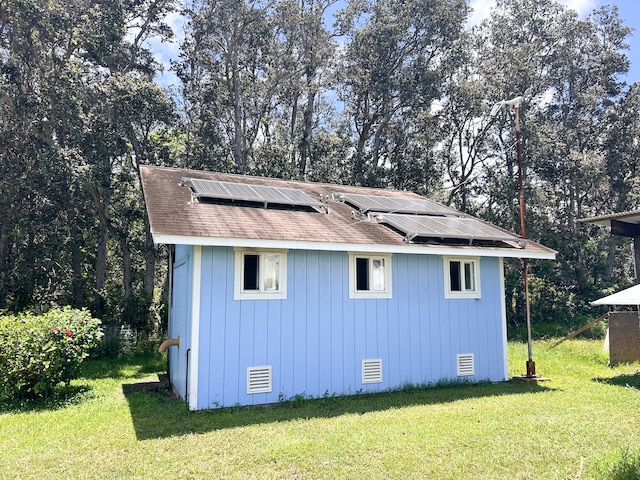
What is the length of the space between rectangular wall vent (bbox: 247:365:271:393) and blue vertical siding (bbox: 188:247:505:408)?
97 millimetres

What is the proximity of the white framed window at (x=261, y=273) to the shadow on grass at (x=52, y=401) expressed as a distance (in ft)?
11.9

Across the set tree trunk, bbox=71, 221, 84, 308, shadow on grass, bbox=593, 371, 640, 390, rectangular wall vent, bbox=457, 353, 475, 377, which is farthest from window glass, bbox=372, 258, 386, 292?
tree trunk, bbox=71, 221, 84, 308

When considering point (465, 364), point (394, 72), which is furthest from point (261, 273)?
point (394, 72)

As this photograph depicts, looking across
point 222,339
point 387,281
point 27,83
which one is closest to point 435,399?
point 387,281

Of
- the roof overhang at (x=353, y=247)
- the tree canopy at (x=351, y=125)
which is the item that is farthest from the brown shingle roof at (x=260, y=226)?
the tree canopy at (x=351, y=125)

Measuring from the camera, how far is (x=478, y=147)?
950 inches

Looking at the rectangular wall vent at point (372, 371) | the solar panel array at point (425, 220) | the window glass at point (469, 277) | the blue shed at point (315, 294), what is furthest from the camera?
the window glass at point (469, 277)

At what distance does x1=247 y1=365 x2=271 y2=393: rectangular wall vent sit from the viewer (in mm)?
7609

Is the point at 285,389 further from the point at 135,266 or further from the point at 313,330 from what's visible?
the point at 135,266

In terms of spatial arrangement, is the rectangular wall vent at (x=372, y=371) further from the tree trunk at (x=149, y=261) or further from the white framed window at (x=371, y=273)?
the tree trunk at (x=149, y=261)

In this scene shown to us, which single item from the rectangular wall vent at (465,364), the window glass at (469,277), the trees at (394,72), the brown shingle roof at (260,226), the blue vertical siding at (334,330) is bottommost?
the rectangular wall vent at (465,364)

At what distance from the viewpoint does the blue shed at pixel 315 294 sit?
294 inches

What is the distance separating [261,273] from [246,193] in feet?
7.55

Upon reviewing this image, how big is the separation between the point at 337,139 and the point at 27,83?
12849mm
